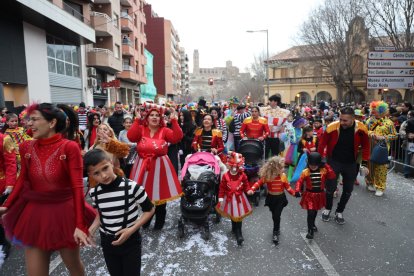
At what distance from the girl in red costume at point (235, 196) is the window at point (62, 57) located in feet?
53.4

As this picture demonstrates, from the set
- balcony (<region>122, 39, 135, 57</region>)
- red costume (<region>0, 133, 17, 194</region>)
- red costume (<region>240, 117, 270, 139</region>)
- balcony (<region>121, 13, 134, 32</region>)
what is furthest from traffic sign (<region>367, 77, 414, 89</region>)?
balcony (<region>121, 13, 134, 32</region>)

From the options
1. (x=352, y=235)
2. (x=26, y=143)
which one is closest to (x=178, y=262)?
(x=26, y=143)

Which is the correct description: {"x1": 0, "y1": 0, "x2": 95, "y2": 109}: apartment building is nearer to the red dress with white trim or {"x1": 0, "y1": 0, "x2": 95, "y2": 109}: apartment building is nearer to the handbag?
the red dress with white trim

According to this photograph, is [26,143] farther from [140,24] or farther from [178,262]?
[140,24]

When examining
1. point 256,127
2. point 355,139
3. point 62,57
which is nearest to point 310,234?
point 355,139

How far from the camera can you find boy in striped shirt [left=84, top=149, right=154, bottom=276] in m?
2.44

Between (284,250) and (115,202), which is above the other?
(115,202)

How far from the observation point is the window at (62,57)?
17078 millimetres

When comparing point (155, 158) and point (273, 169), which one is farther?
point (155, 158)

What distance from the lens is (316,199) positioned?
14.5 ft

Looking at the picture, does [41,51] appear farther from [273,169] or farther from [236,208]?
[273,169]

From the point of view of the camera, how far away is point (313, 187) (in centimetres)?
447

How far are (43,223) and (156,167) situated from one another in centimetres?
219

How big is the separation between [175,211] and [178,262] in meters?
1.94
